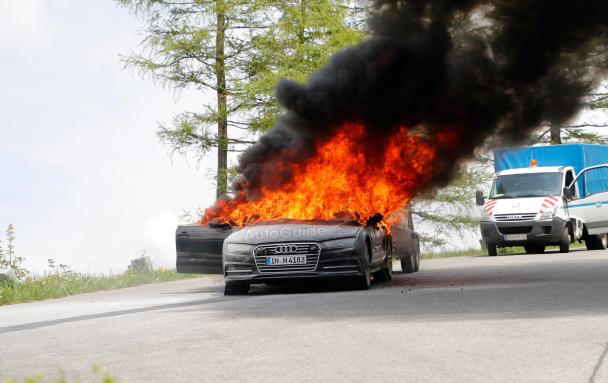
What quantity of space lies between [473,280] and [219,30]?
16.7 m

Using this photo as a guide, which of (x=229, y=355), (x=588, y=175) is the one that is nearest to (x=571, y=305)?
(x=229, y=355)

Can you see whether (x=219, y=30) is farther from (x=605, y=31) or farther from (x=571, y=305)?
(x=571, y=305)

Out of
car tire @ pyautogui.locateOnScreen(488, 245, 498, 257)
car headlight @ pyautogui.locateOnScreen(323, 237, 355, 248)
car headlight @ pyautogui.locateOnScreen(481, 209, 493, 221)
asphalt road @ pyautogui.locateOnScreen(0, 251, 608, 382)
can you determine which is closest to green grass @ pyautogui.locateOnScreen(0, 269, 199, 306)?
asphalt road @ pyautogui.locateOnScreen(0, 251, 608, 382)

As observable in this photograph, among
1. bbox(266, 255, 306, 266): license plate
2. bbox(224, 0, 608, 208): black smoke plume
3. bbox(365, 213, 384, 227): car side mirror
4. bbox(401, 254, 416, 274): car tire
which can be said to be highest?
bbox(224, 0, 608, 208): black smoke plume

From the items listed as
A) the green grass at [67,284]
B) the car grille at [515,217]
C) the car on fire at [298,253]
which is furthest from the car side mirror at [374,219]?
the car grille at [515,217]

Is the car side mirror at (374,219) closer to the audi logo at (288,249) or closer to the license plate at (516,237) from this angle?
the audi logo at (288,249)

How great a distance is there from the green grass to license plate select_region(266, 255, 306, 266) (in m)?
5.91

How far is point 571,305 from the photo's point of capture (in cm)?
1145

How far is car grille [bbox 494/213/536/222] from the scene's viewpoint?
27141 millimetres

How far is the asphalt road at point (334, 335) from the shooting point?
7.32 m

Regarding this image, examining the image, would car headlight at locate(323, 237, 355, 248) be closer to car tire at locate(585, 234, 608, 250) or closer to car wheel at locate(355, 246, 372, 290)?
car wheel at locate(355, 246, 372, 290)

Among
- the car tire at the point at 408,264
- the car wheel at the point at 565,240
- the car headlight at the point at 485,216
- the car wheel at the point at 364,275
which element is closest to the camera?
the car wheel at the point at 364,275

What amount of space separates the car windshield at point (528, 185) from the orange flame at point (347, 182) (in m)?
10.0

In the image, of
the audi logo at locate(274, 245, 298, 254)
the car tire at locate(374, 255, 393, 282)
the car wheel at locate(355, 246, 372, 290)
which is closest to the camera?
the audi logo at locate(274, 245, 298, 254)
